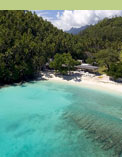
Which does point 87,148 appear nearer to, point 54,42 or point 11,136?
point 11,136

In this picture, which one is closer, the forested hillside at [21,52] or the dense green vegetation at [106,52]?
the forested hillside at [21,52]

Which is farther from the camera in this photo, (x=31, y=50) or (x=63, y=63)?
(x=31, y=50)

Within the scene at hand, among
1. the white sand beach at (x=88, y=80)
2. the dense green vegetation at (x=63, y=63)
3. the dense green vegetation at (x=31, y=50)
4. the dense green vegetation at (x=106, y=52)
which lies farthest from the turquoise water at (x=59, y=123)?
the dense green vegetation at (x=63, y=63)

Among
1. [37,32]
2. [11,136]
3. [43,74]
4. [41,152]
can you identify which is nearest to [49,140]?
[41,152]

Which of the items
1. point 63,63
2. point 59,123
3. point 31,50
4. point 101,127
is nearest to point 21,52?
point 31,50

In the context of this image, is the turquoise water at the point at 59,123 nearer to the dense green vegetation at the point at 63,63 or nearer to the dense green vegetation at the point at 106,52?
the dense green vegetation at the point at 106,52

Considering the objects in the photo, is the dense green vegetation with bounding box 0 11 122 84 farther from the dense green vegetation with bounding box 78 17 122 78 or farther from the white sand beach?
the white sand beach

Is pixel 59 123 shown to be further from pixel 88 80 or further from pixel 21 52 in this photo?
pixel 21 52

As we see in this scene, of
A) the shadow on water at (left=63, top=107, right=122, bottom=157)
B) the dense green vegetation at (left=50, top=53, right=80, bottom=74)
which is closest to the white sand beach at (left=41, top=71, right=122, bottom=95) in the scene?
the dense green vegetation at (left=50, top=53, right=80, bottom=74)

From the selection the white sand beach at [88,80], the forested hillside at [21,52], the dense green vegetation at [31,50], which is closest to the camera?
the white sand beach at [88,80]
